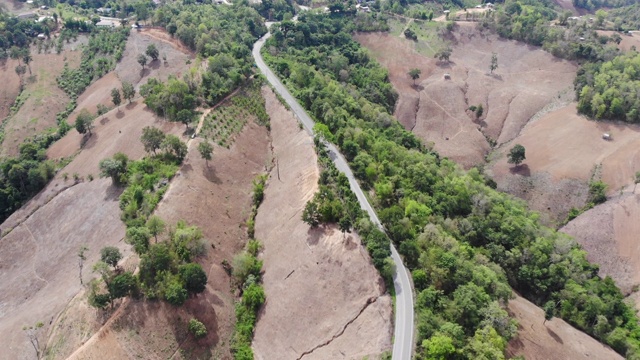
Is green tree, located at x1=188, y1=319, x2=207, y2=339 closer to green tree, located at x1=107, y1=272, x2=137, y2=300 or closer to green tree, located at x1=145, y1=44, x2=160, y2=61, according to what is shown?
green tree, located at x1=107, y1=272, x2=137, y2=300

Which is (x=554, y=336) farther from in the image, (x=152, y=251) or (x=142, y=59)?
(x=142, y=59)

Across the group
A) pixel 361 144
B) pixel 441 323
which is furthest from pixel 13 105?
pixel 441 323

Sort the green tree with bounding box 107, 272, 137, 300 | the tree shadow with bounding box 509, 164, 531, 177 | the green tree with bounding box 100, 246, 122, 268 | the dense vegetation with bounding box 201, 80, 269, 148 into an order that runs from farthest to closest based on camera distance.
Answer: the tree shadow with bounding box 509, 164, 531, 177 < the dense vegetation with bounding box 201, 80, 269, 148 < the green tree with bounding box 100, 246, 122, 268 < the green tree with bounding box 107, 272, 137, 300

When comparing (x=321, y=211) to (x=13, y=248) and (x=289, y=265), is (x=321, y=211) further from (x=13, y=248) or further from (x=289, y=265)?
(x=13, y=248)

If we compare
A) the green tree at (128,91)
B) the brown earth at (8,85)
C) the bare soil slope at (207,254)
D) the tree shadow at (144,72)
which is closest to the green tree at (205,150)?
the bare soil slope at (207,254)

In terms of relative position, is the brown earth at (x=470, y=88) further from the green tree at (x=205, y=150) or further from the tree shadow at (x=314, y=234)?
the green tree at (x=205, y=150)

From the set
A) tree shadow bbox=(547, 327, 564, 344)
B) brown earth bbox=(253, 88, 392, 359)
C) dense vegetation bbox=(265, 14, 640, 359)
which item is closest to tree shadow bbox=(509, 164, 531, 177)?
dense vegetation bbox=(265, 14, 640, 359)

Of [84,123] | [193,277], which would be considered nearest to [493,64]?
[84,123]
